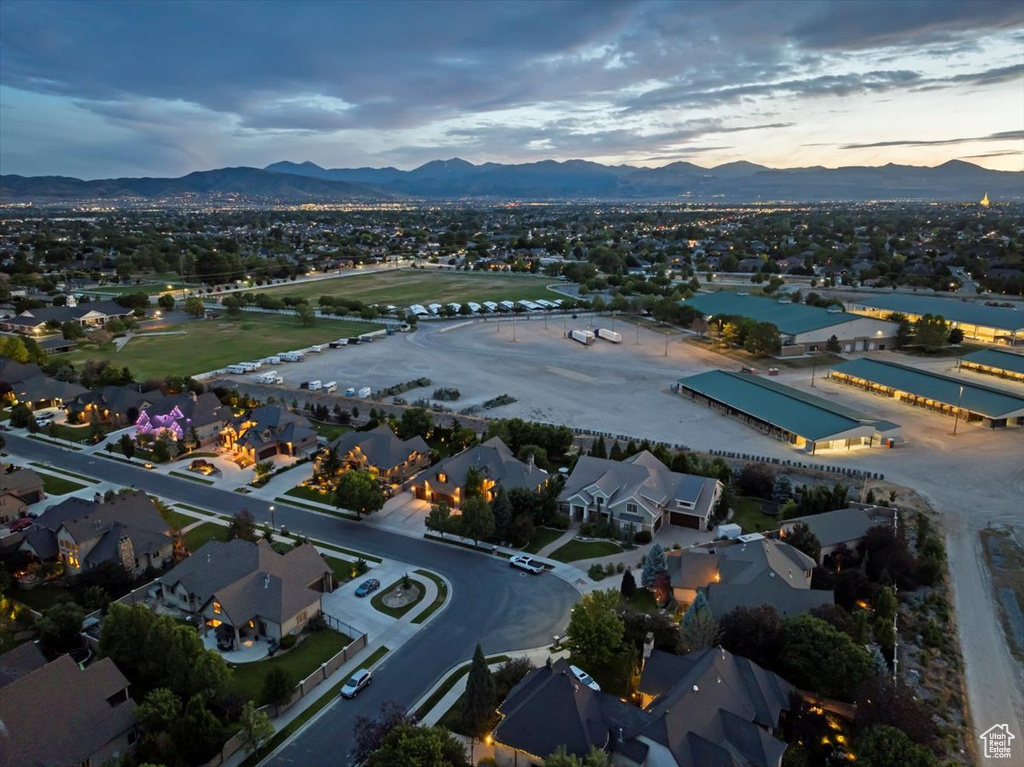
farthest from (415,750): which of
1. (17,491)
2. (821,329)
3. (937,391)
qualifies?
(821,329)

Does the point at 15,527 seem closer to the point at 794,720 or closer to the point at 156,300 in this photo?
the point at 794,720

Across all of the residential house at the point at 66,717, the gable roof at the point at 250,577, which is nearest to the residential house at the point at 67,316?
the gable roof at the point at 250,577

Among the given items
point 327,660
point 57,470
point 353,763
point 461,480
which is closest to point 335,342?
point 57,470

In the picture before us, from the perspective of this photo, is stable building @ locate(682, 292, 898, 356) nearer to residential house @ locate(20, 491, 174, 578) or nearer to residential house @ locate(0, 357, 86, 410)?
residential house @ locate(20, 491, 174, 578)

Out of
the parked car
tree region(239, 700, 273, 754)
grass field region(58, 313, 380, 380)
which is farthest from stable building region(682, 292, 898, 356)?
tree region(239, 700, 273, 754)

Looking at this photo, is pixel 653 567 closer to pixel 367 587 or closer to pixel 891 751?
pixel 891 751

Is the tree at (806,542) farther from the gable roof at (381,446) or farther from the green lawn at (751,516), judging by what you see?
the gable roof at (381,446)
